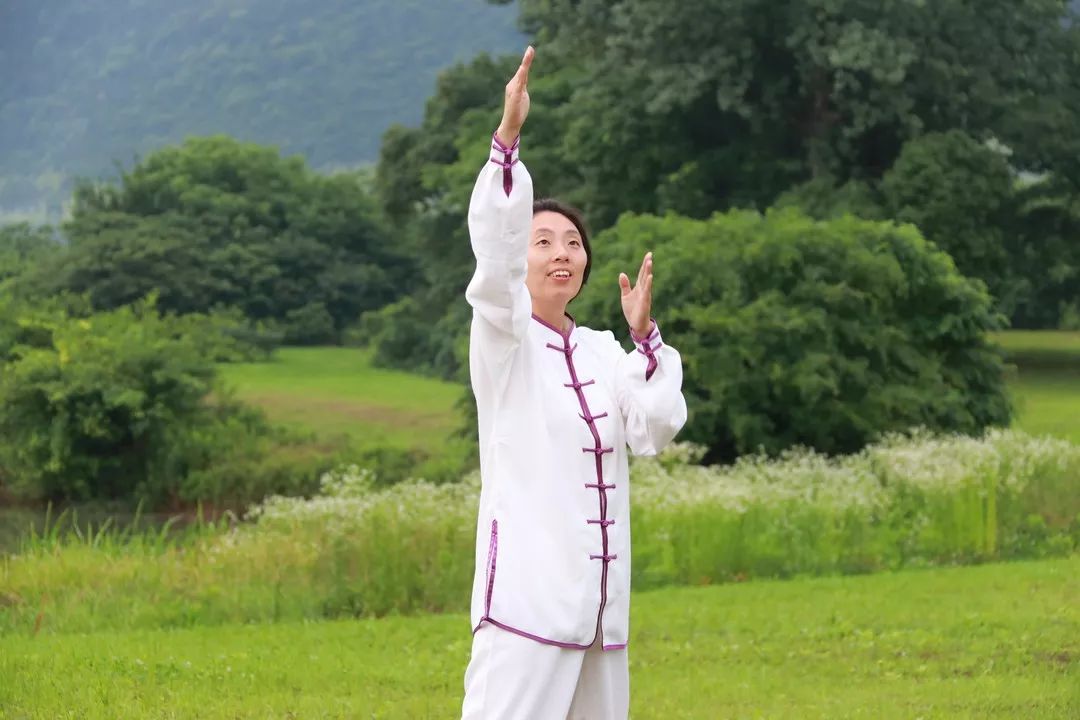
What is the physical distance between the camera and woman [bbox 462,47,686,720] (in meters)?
3.80

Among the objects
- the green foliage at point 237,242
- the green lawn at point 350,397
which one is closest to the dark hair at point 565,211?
the green lawn at point 350,397

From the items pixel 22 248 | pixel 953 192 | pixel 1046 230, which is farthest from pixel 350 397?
pixel 22 248

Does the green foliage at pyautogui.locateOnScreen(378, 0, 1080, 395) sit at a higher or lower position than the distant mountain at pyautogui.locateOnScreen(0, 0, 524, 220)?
lower

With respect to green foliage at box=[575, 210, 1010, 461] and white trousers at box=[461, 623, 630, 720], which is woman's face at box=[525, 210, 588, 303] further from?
green foliage at box=[575, 210, 1010, 461]

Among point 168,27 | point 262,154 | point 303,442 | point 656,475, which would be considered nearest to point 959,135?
point 303,442

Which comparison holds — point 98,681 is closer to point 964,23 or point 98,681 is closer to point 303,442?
point 303,442

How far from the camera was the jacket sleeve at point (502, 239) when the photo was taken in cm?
377

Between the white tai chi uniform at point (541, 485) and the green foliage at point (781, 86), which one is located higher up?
the green foliage at point (781, 86)

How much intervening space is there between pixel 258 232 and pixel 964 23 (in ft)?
80.3

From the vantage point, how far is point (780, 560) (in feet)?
36.8

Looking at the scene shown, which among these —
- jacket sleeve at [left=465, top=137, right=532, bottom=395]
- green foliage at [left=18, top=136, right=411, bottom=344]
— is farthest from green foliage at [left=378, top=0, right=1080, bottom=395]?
jacket sleeve at [left=465, top=137, right=532, bottom=395]

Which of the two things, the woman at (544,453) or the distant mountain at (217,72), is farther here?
the distant mountain at (217,72)

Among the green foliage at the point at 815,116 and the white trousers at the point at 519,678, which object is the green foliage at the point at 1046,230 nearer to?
the green foliage at the point at 815,116

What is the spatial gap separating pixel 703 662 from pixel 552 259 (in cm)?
426
